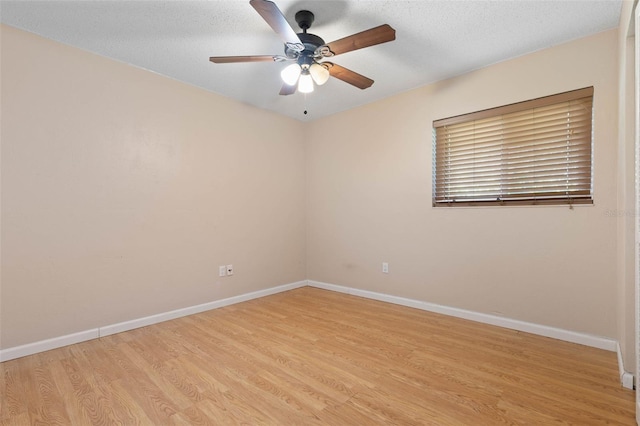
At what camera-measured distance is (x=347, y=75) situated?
242 centimetres

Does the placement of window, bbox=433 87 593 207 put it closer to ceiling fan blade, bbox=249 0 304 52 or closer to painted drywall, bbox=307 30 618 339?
painted drywall, bbox=307 30 618 339

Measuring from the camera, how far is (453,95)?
3115 millimetres

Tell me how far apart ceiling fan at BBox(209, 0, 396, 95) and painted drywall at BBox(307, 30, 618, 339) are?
4.21 ft

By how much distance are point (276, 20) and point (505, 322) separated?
3.06 meters

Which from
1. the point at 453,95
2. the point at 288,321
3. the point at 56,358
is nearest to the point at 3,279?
the point at 56,358

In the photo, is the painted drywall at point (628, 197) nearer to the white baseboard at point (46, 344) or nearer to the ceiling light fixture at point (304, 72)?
the ceiling light fixture at point (304, 72)

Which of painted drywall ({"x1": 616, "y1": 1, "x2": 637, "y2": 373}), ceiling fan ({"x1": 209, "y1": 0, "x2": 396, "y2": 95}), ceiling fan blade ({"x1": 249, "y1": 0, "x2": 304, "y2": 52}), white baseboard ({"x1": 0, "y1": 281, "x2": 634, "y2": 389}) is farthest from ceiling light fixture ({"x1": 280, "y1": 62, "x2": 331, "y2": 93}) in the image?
white baseboard ({"x1": 0, "y1": 281, "x2": 634, "y2": 389})

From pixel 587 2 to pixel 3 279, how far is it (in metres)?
4.54

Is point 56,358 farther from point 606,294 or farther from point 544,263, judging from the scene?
point 606,294

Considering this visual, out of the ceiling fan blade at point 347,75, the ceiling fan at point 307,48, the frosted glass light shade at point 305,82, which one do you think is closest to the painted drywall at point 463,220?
the ceiling fan blade at point 347,75

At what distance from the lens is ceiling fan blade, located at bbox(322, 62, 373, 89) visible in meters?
2.30

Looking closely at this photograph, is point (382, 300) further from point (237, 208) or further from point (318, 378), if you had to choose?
point (237, 208)

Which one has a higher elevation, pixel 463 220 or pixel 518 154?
pixel 518 154

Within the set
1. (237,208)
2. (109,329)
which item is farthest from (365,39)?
(109,329)
